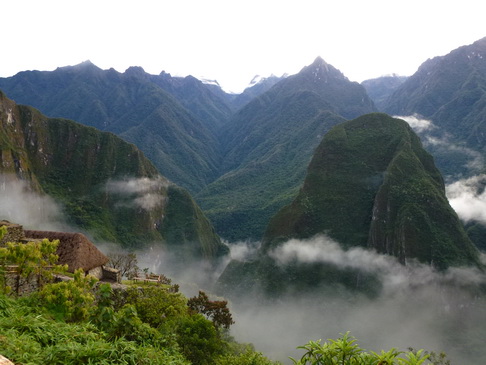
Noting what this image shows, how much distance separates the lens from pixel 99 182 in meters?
137

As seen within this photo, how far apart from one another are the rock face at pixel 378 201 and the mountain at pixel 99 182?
151 ft

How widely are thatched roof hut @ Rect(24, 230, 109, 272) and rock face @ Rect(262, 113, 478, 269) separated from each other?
268 ft

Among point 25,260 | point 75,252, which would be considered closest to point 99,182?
point 75,252

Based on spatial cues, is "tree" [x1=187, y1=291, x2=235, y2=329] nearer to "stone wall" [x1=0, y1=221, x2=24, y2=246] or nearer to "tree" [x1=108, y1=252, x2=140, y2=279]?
"tree" [x1=108, y1=252, x2=140, y2=279]

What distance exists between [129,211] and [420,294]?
327 ft

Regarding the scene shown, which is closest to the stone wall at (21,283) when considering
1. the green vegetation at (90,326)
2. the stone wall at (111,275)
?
the green vegetation at (90,326)

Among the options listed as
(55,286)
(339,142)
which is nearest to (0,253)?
(55,286)

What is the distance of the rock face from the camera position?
95312 mm

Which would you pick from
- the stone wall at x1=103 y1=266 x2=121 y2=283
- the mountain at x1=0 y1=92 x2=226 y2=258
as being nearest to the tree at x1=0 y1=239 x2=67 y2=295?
the stone wall at x1=103 y1=266 x2=121 y2=283

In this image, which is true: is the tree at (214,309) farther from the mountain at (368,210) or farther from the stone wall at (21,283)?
the mountain at (368,210)

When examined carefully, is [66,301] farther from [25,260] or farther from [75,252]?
[75,252]

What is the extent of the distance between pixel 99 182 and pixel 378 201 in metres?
97.9

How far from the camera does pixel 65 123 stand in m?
138

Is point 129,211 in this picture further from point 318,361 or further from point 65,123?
point 318,361
